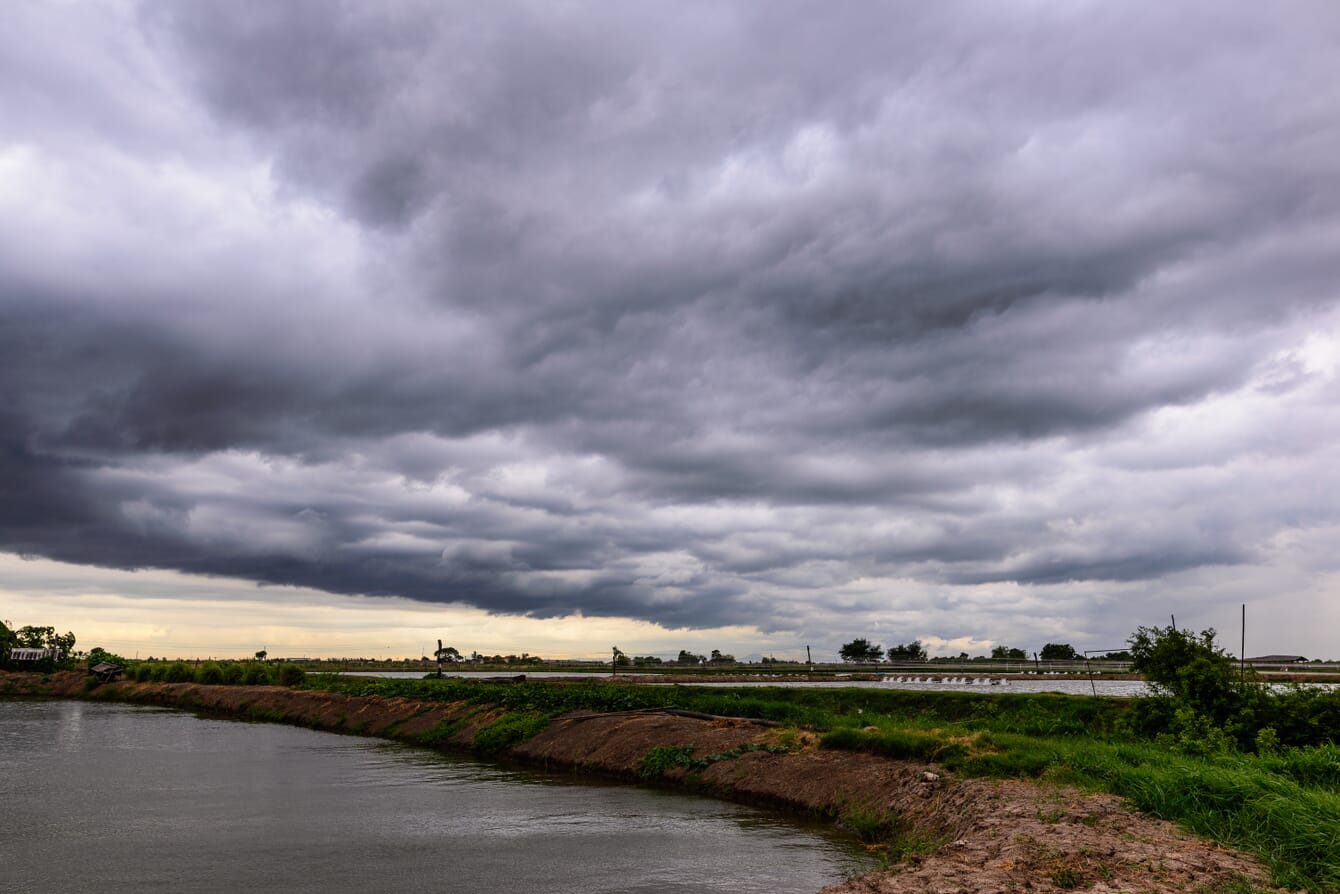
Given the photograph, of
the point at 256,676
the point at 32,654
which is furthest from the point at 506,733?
the point at 32,654

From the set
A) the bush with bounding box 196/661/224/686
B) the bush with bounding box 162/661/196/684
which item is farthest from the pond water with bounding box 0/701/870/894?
the bush with bounding box 162/661/196/684

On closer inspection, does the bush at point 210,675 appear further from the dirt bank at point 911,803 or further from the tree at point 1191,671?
the tree at point 1191,671

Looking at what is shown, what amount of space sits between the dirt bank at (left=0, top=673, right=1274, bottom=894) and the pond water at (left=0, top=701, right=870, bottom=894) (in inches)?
60.2

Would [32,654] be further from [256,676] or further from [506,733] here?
[506,733]

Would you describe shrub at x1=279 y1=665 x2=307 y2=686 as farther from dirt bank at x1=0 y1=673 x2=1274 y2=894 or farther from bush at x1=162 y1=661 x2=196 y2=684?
dirt bank at x1=0 y1=673 x2=1274 y2=894

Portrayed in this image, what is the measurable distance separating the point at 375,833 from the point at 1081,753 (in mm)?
17111

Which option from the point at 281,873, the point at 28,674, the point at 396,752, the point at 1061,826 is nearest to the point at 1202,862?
the point at 1061,826

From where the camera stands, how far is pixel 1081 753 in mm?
20781

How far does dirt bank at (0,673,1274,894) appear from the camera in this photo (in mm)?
12242

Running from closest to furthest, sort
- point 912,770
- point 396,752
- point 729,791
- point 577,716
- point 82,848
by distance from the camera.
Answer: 1. point 82,848
2. point 912,770
3. point 729,791
4. point 577,716
5. point 396,752

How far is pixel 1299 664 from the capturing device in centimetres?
10419

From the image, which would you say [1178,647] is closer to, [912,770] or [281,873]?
[912,770]

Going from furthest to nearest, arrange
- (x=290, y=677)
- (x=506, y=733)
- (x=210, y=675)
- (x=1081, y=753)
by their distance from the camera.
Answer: (x=210, y=675), (x=290, y=677), (x=506, y=733), (x=1081, y=753)

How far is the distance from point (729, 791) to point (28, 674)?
11665 centimetres
